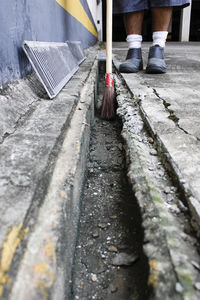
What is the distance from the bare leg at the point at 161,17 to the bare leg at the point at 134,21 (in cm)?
12

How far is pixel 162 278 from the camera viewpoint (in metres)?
0.42

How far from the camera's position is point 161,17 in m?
2.20

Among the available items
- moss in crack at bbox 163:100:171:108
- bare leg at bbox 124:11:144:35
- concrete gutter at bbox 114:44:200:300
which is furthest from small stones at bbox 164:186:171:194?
bare leg at bbox 124:11:144:35

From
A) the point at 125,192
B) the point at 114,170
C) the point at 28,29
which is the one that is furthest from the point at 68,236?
the point at 28,29

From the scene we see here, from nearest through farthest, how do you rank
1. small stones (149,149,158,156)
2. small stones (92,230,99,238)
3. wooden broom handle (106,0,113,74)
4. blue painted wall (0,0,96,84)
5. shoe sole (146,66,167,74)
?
small stones (92,230,99,238)
small stones (149,149,158,156)
blue painted wall (0,0,96,84)
wooden broom handle (106,0,113,74)
shoe sole (146,66,167,74)

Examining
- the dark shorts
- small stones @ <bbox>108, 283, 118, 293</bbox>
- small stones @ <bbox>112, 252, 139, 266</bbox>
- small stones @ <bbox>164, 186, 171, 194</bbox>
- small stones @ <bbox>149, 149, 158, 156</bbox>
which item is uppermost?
the dark shorts

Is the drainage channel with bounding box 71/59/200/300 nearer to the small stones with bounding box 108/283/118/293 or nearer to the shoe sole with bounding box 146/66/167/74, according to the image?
the small stones with bounding box 108/283/118/293

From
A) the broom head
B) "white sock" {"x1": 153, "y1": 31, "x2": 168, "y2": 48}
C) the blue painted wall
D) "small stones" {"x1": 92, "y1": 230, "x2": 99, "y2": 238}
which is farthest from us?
"white sock" {"x1": 153, "y1": 31, "x2": 168, "y2": 48}

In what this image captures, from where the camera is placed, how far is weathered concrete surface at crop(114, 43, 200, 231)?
626mm

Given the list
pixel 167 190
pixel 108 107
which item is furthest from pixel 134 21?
pixel 167 190

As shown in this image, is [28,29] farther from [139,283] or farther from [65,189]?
[139,283]

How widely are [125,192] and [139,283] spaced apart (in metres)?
0.34

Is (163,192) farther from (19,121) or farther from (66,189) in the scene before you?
(19,121)

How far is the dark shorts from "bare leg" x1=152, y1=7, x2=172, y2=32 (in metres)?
0.07
